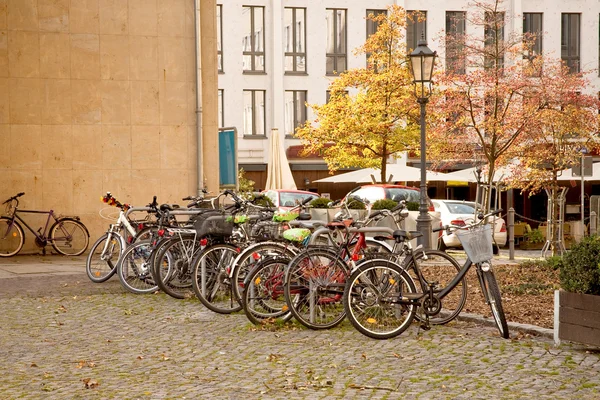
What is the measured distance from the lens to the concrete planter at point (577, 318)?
834 cm

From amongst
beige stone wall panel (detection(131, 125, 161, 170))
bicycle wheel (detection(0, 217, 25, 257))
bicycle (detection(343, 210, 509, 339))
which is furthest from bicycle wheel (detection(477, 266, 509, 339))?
beige stone wall panel (detection(131, 125, 161, 170))

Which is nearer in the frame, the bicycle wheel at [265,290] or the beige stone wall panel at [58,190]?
the bicycle wheel at [265,290]

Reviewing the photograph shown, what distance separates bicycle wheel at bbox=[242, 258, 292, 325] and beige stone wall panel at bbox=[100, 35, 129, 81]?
11.0m

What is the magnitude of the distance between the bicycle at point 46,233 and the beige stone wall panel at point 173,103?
2.66 m

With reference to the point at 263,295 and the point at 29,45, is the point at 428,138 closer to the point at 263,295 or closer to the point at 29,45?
the point at 29,45

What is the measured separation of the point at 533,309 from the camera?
36.7 ft

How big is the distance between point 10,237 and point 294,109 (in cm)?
2883

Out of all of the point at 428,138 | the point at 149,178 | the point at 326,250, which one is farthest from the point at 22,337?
the point at 428,138

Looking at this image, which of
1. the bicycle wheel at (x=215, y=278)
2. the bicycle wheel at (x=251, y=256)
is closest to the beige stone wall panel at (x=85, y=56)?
the bicycle wheel at (x=215, y=278)

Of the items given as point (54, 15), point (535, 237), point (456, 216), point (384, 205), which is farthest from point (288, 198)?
point (54, 15)

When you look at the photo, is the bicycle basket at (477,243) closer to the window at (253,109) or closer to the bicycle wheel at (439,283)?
the bicycle wheel at (439,283)

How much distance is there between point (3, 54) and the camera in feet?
65.0

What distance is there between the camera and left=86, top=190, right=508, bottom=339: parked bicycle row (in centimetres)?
951

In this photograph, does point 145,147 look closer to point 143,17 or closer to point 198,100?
point 198,100
